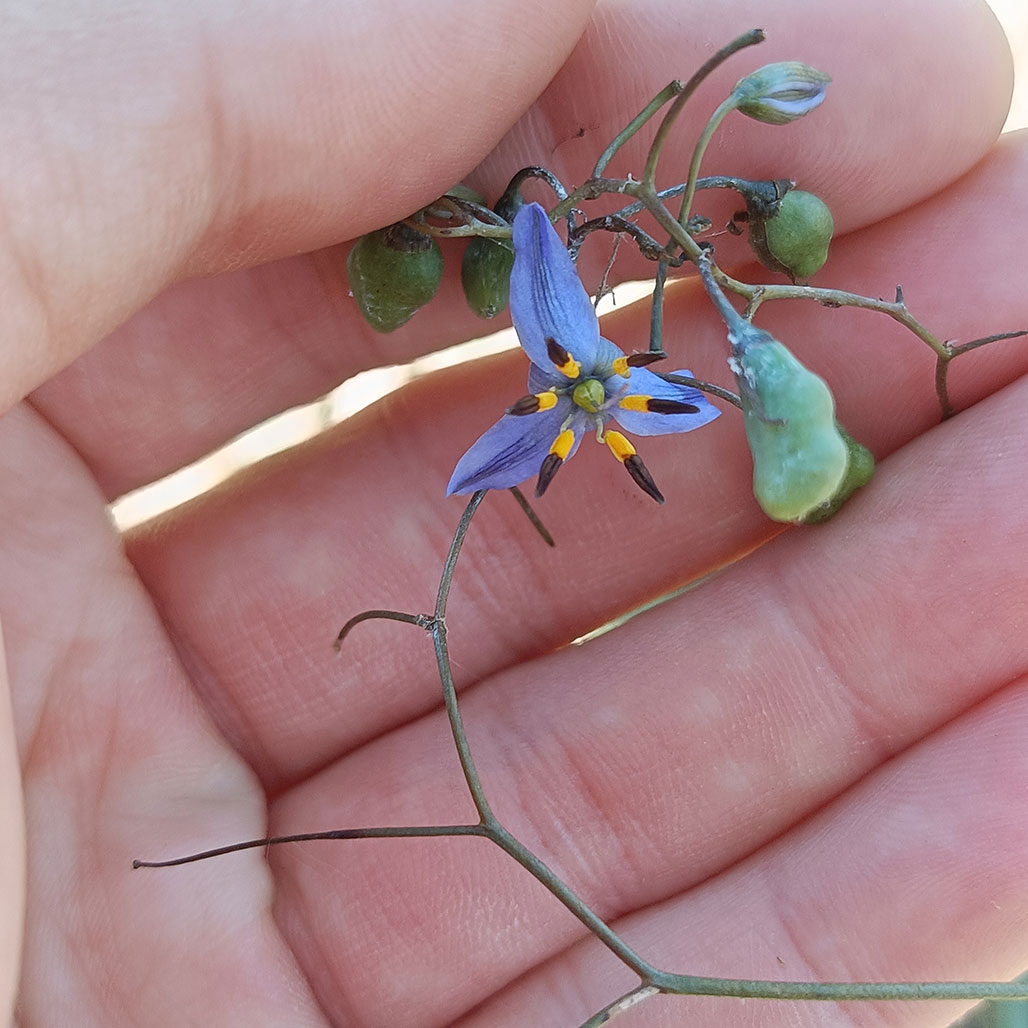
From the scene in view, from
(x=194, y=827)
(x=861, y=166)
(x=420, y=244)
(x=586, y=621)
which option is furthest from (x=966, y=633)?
(x=194, y=827)

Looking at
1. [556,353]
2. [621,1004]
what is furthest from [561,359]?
[621,1004]

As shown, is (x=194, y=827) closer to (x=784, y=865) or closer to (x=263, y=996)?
(x=263, y=996)

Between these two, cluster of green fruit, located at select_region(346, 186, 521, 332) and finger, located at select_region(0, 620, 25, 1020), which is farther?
cluster of green fruit, located at select_region(346, 186, 521, 332)

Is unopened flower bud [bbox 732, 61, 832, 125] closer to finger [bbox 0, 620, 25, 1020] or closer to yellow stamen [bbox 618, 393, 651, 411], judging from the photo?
yellow stamen [bbox 618, 393, 651, 411]

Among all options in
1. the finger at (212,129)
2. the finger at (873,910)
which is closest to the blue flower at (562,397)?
the finger at (212,129)

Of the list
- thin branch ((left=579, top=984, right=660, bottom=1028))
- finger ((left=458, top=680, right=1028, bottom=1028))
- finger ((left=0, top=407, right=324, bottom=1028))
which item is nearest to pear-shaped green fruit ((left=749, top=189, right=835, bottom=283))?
finger ((left=458, top=680, right=1028, bottom=1028))
